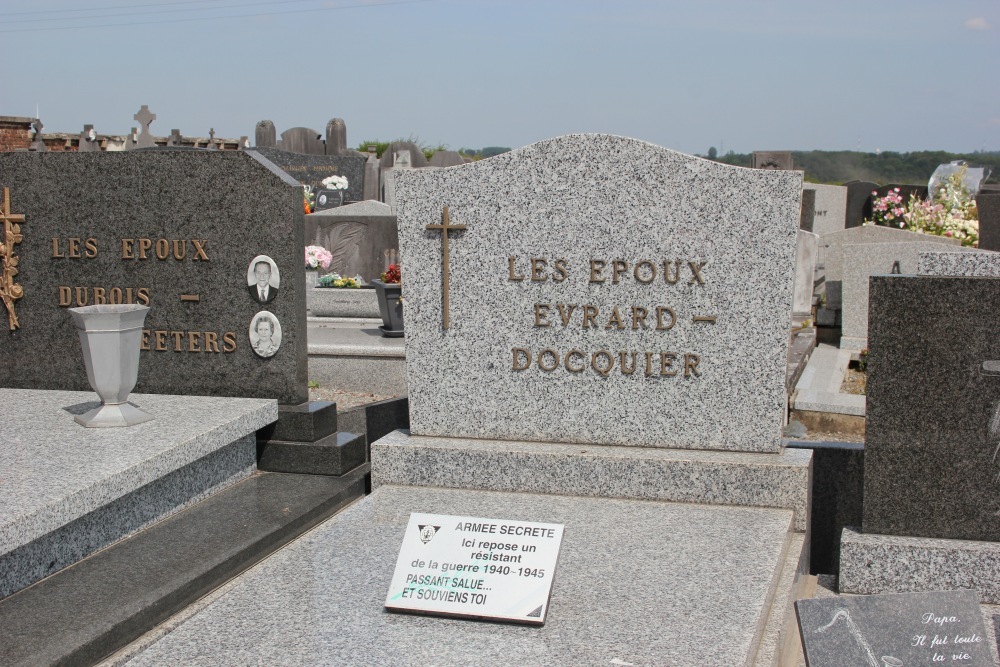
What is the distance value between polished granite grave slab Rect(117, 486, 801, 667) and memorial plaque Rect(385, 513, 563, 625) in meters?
0.05

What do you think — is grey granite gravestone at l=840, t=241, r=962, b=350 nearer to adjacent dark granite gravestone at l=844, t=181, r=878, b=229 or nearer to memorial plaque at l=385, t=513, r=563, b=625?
memorial plaque at l=385, t=513, r=563, b=625

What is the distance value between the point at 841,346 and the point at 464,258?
239 inches

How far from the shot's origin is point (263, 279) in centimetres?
445

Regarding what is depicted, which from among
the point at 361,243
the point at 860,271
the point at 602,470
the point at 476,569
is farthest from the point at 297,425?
the point at 860,271

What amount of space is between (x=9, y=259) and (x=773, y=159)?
1277cm

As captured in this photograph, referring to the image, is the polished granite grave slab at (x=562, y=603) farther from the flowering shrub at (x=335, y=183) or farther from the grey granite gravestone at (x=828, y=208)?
the flowering shrub at (x=335, y=183)

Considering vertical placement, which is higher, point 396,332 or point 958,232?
point 958,232

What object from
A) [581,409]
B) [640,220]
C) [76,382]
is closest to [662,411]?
[581,409]

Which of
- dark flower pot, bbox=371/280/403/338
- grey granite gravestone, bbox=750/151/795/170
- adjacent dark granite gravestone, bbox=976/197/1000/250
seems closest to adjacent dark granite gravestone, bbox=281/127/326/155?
grey granite gravestone, bbox=750/151/795/170

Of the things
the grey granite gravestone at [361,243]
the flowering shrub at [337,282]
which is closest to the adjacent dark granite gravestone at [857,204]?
the grey granite gravestone at [361,243]

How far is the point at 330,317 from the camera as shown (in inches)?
362

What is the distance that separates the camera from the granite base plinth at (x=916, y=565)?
3152 millimetres

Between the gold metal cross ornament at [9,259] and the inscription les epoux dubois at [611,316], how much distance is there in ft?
8.16

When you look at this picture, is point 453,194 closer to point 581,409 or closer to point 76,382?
point 581,409
